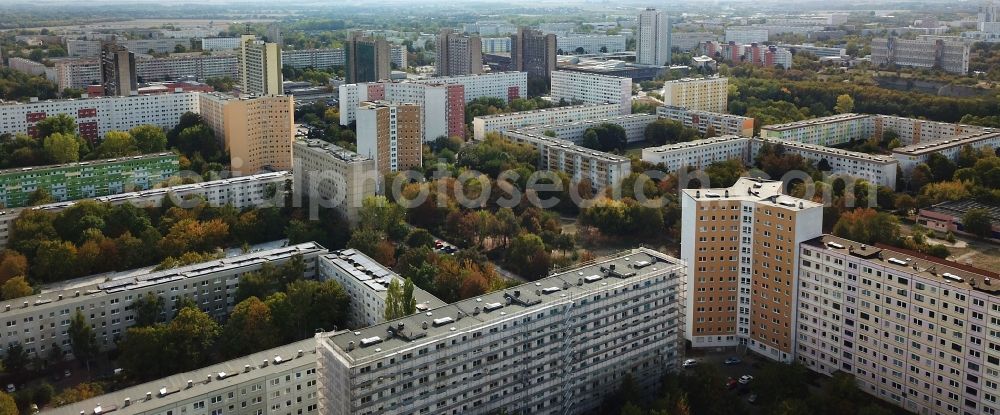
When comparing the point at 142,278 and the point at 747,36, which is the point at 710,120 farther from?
the point at 747,36

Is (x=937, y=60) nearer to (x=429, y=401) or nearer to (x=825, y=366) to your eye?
(x=825, y=366)

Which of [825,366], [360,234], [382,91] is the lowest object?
[825,366]

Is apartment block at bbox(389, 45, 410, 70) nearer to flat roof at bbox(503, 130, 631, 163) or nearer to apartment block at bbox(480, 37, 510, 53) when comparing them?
apartment block at bbox(480, 37, 510, 53)

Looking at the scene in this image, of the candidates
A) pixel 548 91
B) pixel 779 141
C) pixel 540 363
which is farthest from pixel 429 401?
pixel 548 91

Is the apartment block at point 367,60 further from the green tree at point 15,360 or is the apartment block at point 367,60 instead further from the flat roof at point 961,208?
the green tree at point 15,360

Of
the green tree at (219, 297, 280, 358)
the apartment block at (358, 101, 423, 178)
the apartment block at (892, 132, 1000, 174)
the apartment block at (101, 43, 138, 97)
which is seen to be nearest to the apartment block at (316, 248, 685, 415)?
the green tree at (219, 297, 280, 358)
